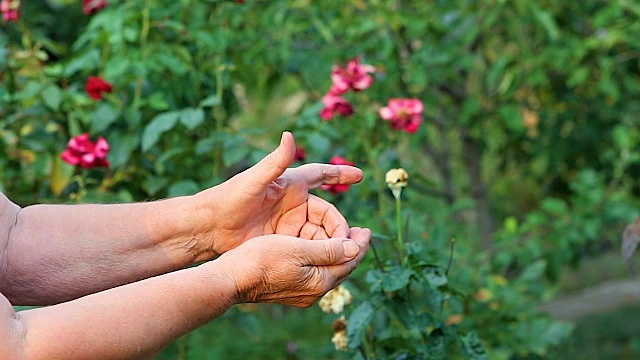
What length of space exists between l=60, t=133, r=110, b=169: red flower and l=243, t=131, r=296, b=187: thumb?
3.38 ft

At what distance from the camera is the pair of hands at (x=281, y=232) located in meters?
A: 1.83

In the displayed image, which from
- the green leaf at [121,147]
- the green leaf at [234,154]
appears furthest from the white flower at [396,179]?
the green leaf at [121,147]

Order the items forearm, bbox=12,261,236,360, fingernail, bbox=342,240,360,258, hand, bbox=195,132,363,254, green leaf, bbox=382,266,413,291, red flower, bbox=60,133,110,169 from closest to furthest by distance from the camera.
→ forearm, bbox=12,261,236,360
fingernail, bbox=342,240,360,258
hand, bbox=195,132,363,254
green leaf, bbox=382,266,413,291
red flower, bbox=60,133,110,169

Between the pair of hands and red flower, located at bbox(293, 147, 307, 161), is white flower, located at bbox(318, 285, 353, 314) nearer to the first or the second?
the pair of hands

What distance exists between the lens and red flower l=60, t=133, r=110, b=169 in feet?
9.52

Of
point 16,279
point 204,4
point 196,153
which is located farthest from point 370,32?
point 16,279

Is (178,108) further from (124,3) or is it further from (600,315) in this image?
(600,315)

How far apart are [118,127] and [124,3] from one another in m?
0.54

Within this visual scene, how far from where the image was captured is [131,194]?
3.29 meters

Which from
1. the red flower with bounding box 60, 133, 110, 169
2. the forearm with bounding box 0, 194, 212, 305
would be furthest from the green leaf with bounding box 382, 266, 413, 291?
the red flower with bounding box 60, 133, 110, 169

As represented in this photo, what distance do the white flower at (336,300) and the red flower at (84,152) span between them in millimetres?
862

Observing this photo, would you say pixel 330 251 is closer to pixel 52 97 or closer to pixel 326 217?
pixel 326 217

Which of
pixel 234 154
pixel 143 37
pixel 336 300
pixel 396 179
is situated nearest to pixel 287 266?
pixel 396 179

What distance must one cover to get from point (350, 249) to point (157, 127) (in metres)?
1.25
